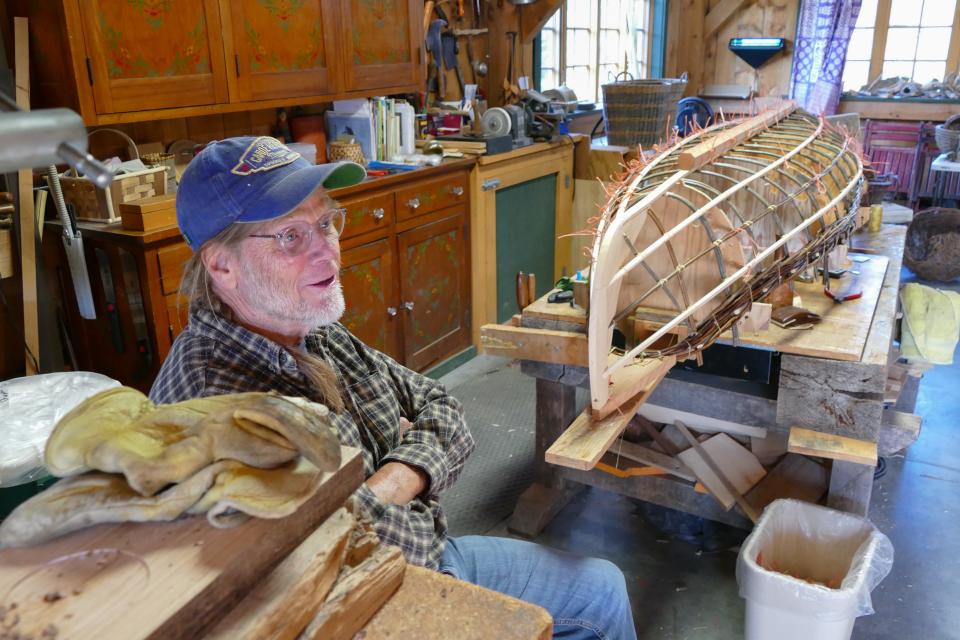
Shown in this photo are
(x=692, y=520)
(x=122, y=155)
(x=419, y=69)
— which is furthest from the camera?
(x=419, y=69)

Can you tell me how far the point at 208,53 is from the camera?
109 inches

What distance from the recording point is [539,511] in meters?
2.67

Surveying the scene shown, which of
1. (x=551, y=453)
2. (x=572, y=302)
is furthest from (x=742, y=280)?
(x=551, y=453)

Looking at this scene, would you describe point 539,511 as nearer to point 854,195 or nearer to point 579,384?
point 579,384

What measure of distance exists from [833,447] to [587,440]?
702 millimetres

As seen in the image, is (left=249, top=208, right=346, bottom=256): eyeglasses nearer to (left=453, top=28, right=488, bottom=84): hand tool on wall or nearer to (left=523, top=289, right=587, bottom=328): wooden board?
(left=523, top=289, right=587, bottom=328): wooden board

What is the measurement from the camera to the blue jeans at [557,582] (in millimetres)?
1464

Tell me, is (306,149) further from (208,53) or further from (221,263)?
(221,263)

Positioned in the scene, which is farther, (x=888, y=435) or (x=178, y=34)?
(x=178, y=34)

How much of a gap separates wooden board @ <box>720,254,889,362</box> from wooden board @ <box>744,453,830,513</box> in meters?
0.61

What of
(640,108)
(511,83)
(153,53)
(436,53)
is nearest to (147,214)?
(153,53)

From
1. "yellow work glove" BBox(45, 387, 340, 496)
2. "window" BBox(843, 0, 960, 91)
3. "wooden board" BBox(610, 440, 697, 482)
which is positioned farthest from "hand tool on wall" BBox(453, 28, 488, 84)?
"window" BBox(843, 0, 960, 91)

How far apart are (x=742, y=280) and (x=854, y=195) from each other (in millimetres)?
918

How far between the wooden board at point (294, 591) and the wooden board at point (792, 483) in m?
2.07
